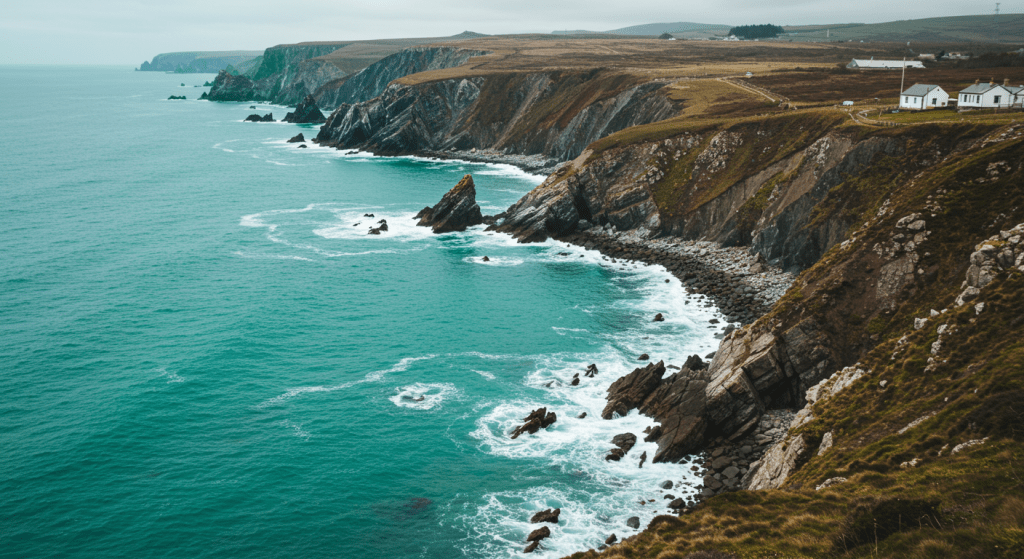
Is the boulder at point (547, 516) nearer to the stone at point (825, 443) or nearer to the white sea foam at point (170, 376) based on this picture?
the stone at point (825, 443)

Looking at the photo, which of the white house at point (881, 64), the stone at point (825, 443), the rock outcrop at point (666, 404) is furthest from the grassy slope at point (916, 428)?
the white house at point (881, 64)

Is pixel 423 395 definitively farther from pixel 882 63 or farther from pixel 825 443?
pixel 882 63

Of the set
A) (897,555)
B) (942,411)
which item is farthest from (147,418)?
(942,411)

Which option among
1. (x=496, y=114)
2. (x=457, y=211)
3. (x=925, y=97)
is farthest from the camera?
(x=496, y=114)

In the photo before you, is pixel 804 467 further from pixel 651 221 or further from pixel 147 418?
pixel 651 221

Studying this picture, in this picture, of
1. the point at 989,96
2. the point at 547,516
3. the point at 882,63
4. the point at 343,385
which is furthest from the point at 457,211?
the point at 882,63
